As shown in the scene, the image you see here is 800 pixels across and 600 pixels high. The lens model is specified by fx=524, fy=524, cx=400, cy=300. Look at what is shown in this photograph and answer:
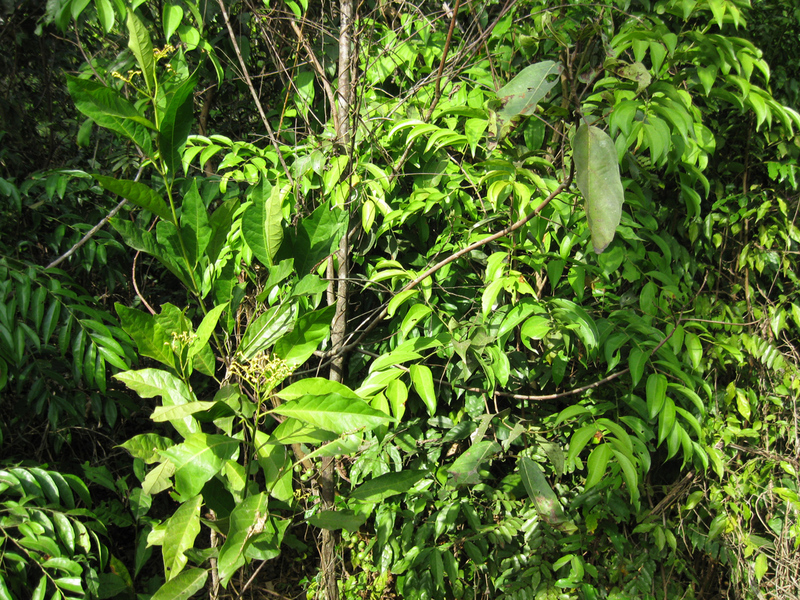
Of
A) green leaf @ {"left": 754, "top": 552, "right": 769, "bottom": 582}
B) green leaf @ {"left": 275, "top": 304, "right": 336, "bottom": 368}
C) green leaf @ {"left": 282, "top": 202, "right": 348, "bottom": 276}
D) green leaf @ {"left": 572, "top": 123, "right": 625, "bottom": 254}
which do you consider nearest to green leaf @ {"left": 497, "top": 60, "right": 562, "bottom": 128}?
green leaf @ {"left": 572, "top": 123, "right": 625, "bottom": 254}

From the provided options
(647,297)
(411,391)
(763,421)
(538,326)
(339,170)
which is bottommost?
(763,421)

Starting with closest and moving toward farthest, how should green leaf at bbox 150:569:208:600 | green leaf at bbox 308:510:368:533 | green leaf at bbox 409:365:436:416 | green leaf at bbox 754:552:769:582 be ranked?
1. green leaf at bbox 150:569:208:600
2. green leaf at bbox 308:510:368:533
3. green leaf at bbox 409:365:436:416
4. green leaf at bbox 754:552:769:582

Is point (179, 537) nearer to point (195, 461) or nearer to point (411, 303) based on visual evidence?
point (195, 461)

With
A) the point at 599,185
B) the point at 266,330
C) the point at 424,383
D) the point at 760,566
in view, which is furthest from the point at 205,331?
the point at 760,566

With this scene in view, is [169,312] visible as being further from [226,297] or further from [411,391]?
[411,391]

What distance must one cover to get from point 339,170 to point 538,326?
64cm

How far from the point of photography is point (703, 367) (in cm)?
215

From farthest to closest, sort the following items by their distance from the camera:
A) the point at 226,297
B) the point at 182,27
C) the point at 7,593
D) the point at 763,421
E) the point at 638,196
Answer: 1. the point at 763,421
2. the point at 182,27
3. the point at 638,196
4. the point at 7,593
5. the point at 226,297

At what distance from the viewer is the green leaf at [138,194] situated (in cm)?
58

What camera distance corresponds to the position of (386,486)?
89 centimetres

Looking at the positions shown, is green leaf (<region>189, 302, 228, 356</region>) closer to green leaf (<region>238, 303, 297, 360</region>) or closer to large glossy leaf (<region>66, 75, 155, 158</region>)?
green leaf (<region>238, 303, 297, 360</region>)

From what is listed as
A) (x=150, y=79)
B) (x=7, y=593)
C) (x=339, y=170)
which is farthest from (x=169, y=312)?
(x=7, y=593)

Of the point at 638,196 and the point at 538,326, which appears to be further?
the point at 638,196

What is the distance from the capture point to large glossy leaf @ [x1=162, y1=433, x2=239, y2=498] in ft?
1.92
